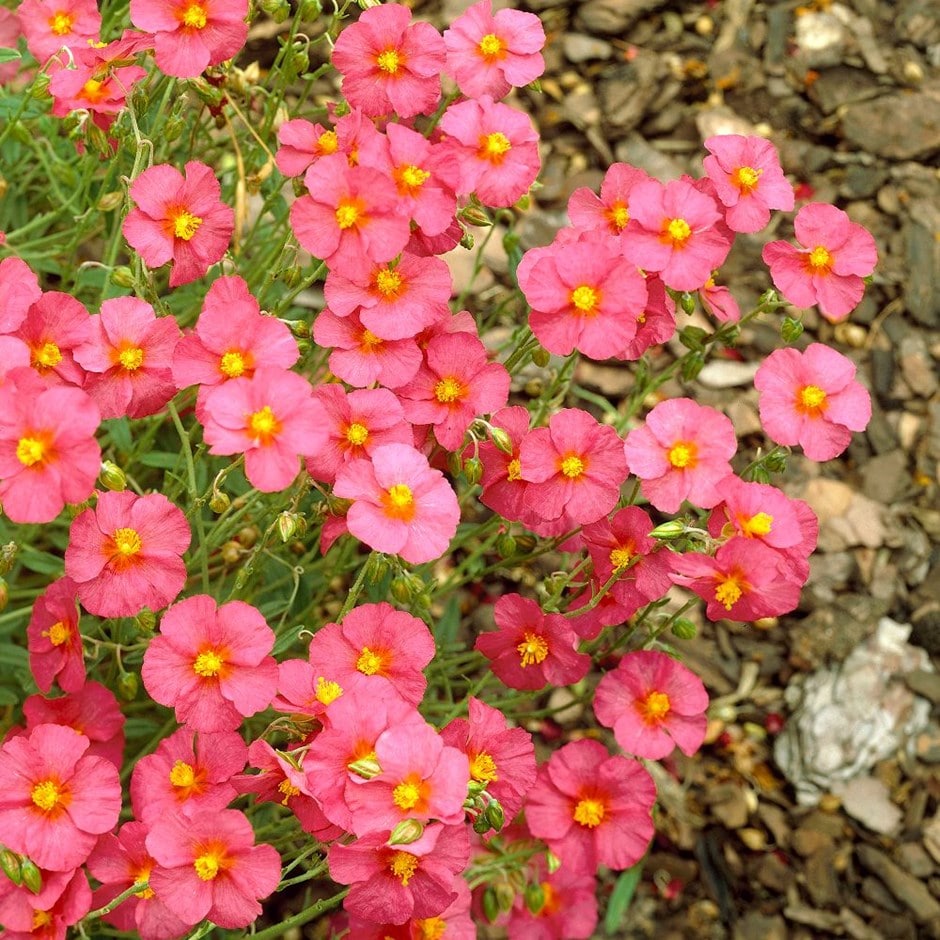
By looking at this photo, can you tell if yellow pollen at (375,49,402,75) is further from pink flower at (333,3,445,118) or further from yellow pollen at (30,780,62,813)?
yellow pollen at (30,780,62,813)

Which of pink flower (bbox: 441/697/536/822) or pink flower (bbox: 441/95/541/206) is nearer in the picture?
pink flower (bbox: 441/697/536/822)

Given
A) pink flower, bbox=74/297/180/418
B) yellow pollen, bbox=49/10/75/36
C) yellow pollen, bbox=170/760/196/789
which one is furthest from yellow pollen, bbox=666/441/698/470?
yellow pollen, bbox=49/10/75/36

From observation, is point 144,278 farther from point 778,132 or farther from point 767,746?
point 778,132

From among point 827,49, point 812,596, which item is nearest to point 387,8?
point 812,596

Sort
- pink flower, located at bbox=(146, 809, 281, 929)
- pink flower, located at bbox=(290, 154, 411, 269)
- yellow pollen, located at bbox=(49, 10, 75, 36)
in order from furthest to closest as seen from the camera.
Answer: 1. yellow pollen, located at bbox=(49, 10, 75, 36)
2. pink flower, located at bbox=(290, 154, 411, 269)
3. pink flower, located at bbox=(146, 809, 281, 929)

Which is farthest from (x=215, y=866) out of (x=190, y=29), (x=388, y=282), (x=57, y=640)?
(x=190, y=29)

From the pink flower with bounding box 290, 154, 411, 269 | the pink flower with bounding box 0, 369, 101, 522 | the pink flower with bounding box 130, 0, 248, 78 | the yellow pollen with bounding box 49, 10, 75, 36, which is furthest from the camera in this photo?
the yellow pollen with bounding box 49, 10, 75, 36

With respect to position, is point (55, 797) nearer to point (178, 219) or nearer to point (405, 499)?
point (405, 499)
